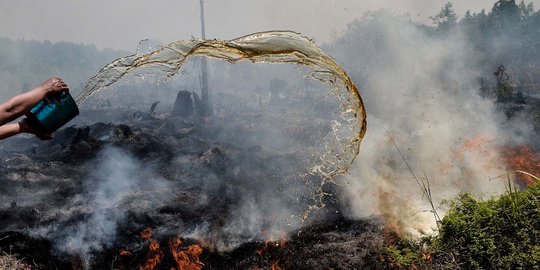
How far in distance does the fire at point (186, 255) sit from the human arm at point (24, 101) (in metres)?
4.96

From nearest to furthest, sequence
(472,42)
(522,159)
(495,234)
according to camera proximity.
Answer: (495,234) → (522,159) → (472,42)

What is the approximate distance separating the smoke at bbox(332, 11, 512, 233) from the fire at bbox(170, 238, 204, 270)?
379 cm

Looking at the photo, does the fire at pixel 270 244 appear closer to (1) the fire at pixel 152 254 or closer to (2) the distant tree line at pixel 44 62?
(1) the fire at pixel 152 254

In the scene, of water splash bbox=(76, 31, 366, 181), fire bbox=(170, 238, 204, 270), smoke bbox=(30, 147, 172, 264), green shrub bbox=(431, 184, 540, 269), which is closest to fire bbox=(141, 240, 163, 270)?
fire bbox=(170, 238, 204, 270)

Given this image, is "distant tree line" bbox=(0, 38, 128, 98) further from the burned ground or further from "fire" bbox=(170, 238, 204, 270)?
"fire" bbox=(170, 238, 204, 270)

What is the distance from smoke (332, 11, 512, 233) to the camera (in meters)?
9.34

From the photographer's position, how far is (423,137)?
1344cm

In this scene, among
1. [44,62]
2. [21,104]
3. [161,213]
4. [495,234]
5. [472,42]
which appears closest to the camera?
[21,104]

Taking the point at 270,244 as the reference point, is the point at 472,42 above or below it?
above

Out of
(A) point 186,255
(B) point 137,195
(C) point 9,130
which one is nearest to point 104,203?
(B) point 137,195

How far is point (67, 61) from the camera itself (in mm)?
48156

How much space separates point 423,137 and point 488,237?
8991 mm

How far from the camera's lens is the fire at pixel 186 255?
696 cm

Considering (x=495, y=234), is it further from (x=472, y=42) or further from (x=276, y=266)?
(x=472, y=42)
